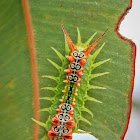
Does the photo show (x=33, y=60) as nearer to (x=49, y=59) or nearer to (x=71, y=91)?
(x=49, y=59)

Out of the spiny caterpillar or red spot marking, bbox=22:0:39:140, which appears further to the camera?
red spot marking, bbox=22:0:39:140

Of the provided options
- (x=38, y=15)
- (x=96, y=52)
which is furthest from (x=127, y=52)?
(x=38, y=15)

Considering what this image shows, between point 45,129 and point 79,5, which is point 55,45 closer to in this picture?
point 79,5

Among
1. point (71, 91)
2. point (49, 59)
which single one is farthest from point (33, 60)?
point (71, 91)

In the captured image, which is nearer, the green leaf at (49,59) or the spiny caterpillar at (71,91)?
the spiny caterpillar at (71,91)
